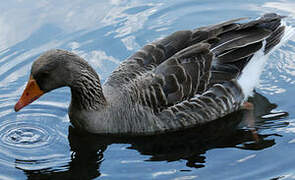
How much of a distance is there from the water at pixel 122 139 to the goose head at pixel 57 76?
0.96m

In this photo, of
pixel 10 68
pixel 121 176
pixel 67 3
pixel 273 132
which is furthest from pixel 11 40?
pixel 273 132

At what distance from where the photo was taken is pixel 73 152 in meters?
9.98

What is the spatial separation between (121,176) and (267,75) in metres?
4.41

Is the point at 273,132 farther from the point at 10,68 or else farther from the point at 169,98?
the point at 10,68

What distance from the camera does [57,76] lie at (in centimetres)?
970

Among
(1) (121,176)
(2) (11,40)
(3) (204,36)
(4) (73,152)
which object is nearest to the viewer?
(1) (121,176)

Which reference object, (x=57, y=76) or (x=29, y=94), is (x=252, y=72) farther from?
(x=29, y=94)

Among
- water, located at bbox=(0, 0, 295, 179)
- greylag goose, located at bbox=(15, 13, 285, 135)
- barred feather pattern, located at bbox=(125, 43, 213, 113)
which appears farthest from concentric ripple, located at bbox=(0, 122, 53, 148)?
barred feather pattern, located at bbox=(125, 43, 213, 113)

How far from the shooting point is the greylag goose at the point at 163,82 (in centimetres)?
982

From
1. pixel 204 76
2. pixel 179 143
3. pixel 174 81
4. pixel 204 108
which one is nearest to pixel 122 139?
pixel 179 143

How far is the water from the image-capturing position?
9445 mm

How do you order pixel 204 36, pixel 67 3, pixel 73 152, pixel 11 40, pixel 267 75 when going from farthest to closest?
pixel 67 3
pixel 11 40
pixel 267 75
pixel 204 36
pixel 73 152

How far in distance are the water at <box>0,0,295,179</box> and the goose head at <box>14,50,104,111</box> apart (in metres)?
0.96

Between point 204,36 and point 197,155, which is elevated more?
point 204,36
